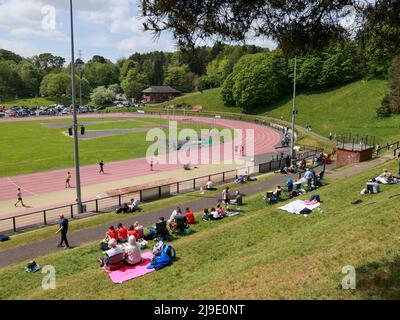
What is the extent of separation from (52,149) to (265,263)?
37.4 metres

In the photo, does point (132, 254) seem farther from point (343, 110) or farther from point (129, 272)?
point (343, 110)

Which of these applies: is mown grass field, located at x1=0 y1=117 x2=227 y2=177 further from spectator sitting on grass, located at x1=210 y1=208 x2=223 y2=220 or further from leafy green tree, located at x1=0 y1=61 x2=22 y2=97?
leafy green tree, located at x1=0 y1=61 x2=22 y2=97

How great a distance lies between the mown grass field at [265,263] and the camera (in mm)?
9188

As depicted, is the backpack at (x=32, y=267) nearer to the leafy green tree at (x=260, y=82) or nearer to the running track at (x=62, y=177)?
the running track at (x=62, y=177)

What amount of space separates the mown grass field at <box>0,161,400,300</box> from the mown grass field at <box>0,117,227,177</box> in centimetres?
2215

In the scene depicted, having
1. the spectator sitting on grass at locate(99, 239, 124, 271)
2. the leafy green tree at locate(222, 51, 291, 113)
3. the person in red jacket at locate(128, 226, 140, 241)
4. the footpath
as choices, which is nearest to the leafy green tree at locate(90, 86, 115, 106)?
the leafy green tree at locate(222, 51, 291, 113)

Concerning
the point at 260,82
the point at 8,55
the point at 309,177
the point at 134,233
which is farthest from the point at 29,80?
the point at 134,233

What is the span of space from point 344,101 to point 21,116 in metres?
67.1

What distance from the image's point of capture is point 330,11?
9.49 metres

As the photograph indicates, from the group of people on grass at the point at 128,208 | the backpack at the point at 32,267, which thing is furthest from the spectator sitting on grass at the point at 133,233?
the group of people on grass at the point at 128,208

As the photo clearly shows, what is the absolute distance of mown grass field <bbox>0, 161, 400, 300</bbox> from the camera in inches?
362

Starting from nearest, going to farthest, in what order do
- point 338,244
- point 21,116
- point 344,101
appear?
point 338,244, point 344,101, point 21,116
